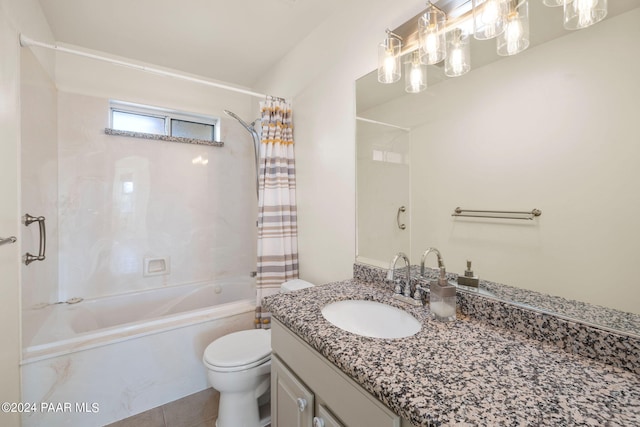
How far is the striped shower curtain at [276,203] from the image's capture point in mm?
1996

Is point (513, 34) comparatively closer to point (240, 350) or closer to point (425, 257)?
point (425, 257)

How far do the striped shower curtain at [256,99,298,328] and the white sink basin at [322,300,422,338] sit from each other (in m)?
0.92

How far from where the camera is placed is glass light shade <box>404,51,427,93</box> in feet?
3.99

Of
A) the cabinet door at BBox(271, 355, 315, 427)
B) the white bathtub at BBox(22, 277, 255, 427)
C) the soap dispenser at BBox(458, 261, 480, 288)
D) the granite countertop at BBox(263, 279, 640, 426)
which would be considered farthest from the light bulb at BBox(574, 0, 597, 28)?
the white bathtub at BBox(22, 277, 255, 427)

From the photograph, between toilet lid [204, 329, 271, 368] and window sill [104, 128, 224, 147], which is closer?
toilet lid [204, 329, 271, 368]

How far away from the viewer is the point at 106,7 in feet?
5.56

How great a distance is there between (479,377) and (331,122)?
59.2 inches

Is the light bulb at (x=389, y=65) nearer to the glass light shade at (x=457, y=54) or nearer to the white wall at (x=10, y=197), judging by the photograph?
the glass light shade at (x=457, y=54)

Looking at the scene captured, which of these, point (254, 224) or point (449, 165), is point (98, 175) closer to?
point (254, 224)

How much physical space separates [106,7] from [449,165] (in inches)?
90.7

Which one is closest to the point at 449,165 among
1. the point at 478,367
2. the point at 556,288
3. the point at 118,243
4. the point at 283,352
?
the point at 556,288

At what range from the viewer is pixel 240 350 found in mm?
1504

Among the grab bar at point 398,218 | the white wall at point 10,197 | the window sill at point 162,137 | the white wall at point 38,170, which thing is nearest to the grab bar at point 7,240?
the white wall at point 10,197

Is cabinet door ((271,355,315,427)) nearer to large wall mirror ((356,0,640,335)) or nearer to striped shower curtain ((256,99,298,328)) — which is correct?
large wall mirror ((356,0,640,335))
